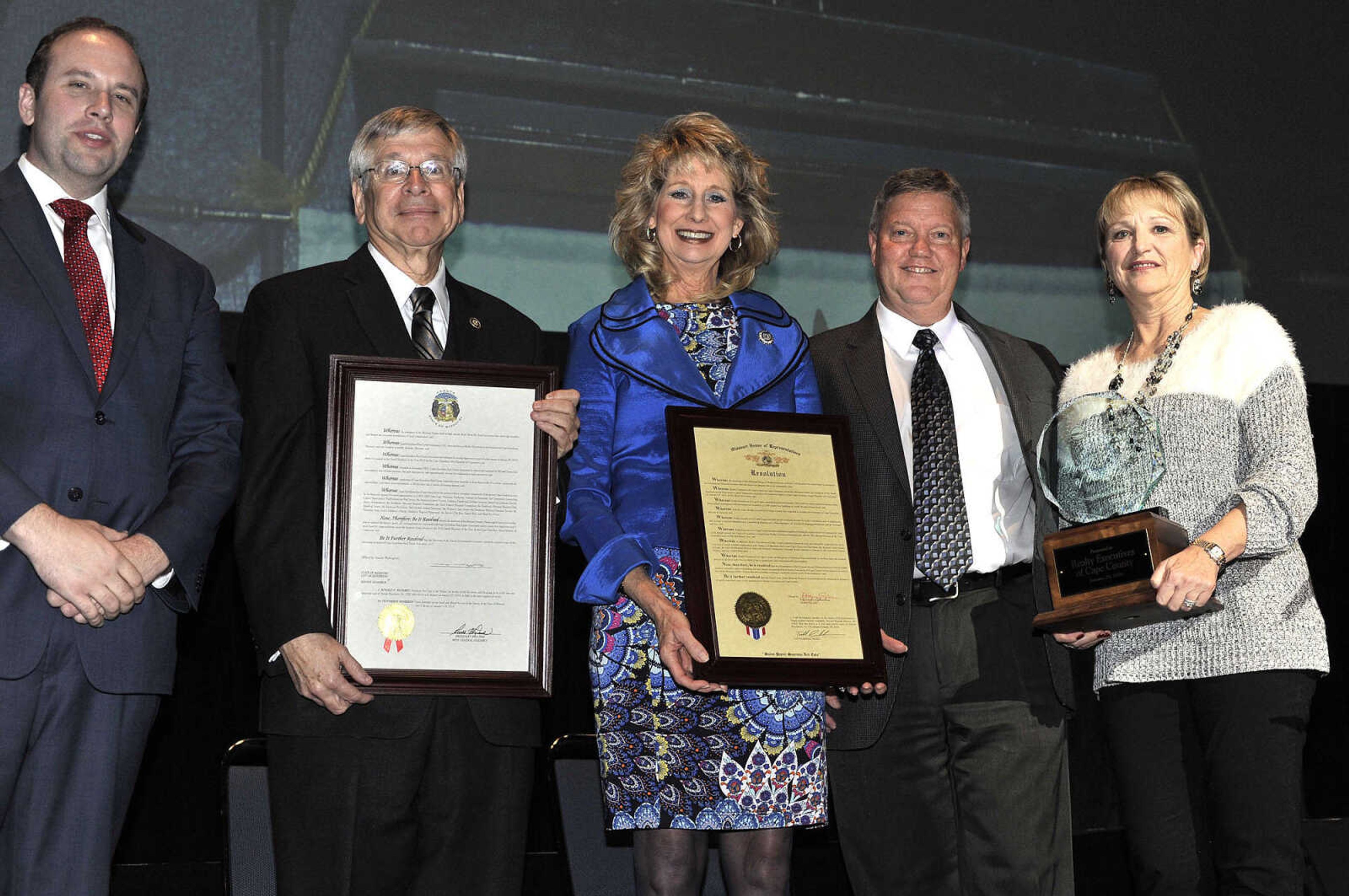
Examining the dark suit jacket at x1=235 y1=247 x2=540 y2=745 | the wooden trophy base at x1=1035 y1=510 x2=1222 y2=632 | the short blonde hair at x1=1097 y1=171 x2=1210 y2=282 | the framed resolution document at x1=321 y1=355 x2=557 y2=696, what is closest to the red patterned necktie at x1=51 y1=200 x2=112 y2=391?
the dark suit jacket at x1=235 y1=247 x2=540 y2=745

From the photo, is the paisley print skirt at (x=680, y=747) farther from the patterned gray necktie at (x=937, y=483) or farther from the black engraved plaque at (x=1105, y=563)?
the black engraved plaque at (x=1105, y=563)

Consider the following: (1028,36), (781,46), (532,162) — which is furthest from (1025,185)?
(532,162)

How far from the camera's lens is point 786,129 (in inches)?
173

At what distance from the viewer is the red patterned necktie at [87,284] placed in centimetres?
233

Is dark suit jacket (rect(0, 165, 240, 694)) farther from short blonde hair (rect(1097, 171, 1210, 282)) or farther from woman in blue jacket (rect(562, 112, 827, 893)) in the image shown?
short blonde hair (rect(1097, 171, 1210, 282))

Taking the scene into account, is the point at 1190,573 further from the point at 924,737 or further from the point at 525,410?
the point at 525,410

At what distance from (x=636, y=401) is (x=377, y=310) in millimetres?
516

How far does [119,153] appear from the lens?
2.45 metres

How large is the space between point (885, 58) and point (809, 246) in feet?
2.41

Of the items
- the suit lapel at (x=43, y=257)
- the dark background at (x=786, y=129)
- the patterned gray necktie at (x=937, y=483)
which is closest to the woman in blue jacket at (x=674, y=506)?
the patterned gray necktie at (x=937, y=483)

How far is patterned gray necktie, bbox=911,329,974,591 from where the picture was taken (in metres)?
2.69

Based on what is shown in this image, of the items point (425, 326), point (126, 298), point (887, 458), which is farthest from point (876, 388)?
point (126, 298)

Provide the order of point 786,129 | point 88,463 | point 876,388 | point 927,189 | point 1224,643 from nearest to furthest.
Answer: point 88,463
point 1224,643
point 876,388
point 927,189
point 786,129
